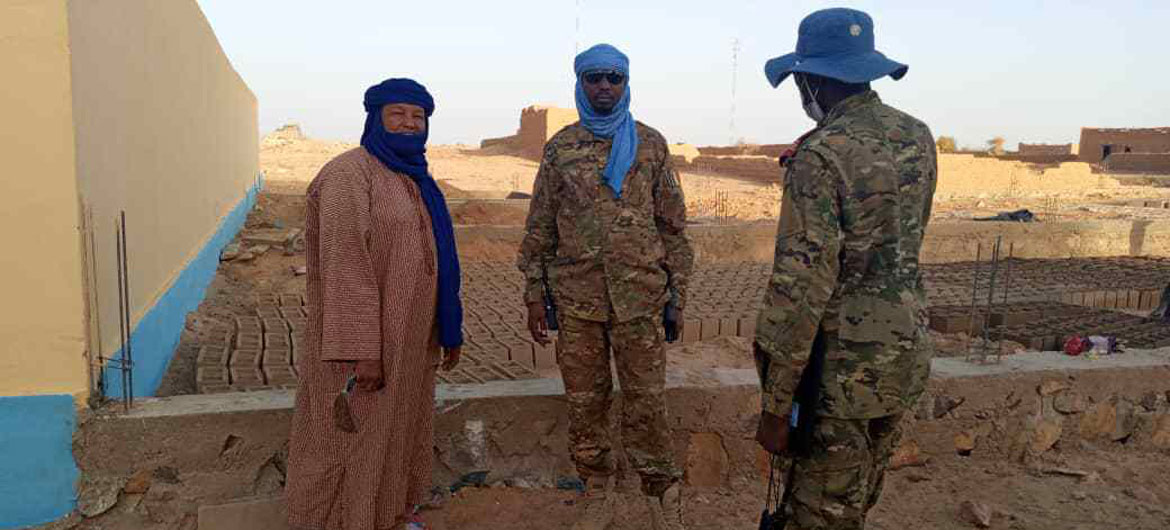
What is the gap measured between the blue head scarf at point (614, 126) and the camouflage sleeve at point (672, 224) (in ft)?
0.50

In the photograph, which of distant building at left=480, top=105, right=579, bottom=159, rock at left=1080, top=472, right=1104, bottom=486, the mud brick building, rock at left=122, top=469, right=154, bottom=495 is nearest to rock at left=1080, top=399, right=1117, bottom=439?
rock at left=1080, top=472, right=1104, bottom=486

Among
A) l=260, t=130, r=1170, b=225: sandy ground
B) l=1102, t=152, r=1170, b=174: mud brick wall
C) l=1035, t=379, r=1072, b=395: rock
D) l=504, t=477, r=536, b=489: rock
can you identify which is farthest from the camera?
l=1102, t=152, r=1170, b=174: mud brick wall

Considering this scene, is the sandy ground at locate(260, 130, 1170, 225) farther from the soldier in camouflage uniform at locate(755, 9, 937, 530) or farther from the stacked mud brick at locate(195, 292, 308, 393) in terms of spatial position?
the soldier in camouflage uniform at locate(755, 9, 937, 530)

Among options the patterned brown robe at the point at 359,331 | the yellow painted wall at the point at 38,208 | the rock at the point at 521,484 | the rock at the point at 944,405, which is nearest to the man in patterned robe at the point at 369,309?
the patterned brown robe at the point at 359,331

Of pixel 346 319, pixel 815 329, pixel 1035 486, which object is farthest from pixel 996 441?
pixel 346 319

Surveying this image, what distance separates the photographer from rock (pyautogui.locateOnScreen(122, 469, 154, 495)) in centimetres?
259

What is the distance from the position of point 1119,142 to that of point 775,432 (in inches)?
1529

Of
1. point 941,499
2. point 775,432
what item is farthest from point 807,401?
point 941,499

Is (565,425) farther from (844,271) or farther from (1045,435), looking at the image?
(1045,435)

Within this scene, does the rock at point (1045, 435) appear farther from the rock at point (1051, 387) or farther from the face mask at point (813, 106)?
the face mask at point (813, 106)

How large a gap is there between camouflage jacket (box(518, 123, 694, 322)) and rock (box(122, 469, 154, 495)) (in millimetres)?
1570

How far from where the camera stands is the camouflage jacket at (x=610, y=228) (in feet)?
8.50

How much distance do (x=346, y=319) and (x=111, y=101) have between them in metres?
1.83

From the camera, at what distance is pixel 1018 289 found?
7.39 m
